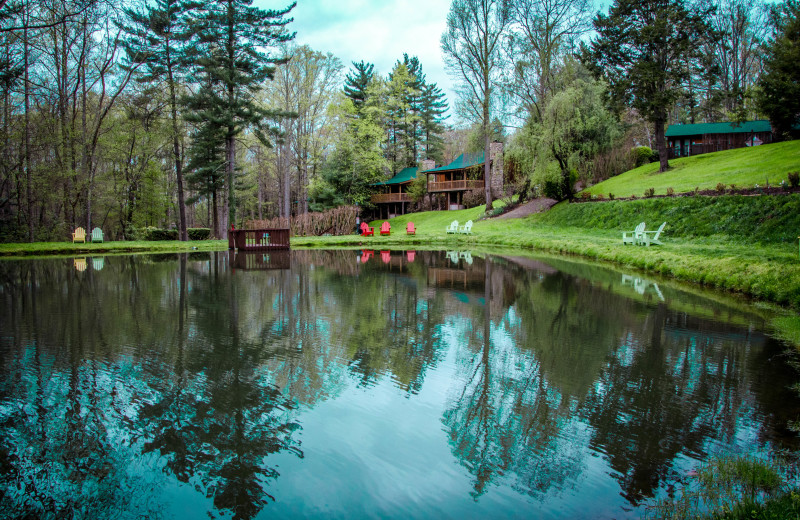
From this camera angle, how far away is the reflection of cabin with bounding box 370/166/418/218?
51.2 m

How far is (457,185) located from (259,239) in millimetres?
26231

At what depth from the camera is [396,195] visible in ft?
169

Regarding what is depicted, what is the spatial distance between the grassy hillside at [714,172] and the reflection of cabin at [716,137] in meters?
4.82

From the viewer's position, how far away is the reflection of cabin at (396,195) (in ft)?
168

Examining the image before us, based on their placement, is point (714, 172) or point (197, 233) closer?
point (714, 172)

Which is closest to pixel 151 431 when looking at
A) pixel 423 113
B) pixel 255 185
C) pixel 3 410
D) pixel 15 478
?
pixel 15 478

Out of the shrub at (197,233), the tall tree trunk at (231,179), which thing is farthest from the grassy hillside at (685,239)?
the shrub at (197,233)

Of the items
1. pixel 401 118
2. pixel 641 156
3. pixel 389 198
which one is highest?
pixel 401 118

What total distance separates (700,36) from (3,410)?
36.1 m

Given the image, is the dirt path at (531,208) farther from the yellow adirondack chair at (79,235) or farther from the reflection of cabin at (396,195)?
the yellow adirondack chair at (79,235)

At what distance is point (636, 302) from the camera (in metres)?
9.58

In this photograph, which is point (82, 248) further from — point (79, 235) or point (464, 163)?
point (464, 163)

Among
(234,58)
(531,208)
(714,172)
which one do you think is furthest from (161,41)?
(714,172)

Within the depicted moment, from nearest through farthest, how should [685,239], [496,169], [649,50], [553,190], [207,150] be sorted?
[685,239] < [649,50] < [207,150] < [553,190] < [496,169]
